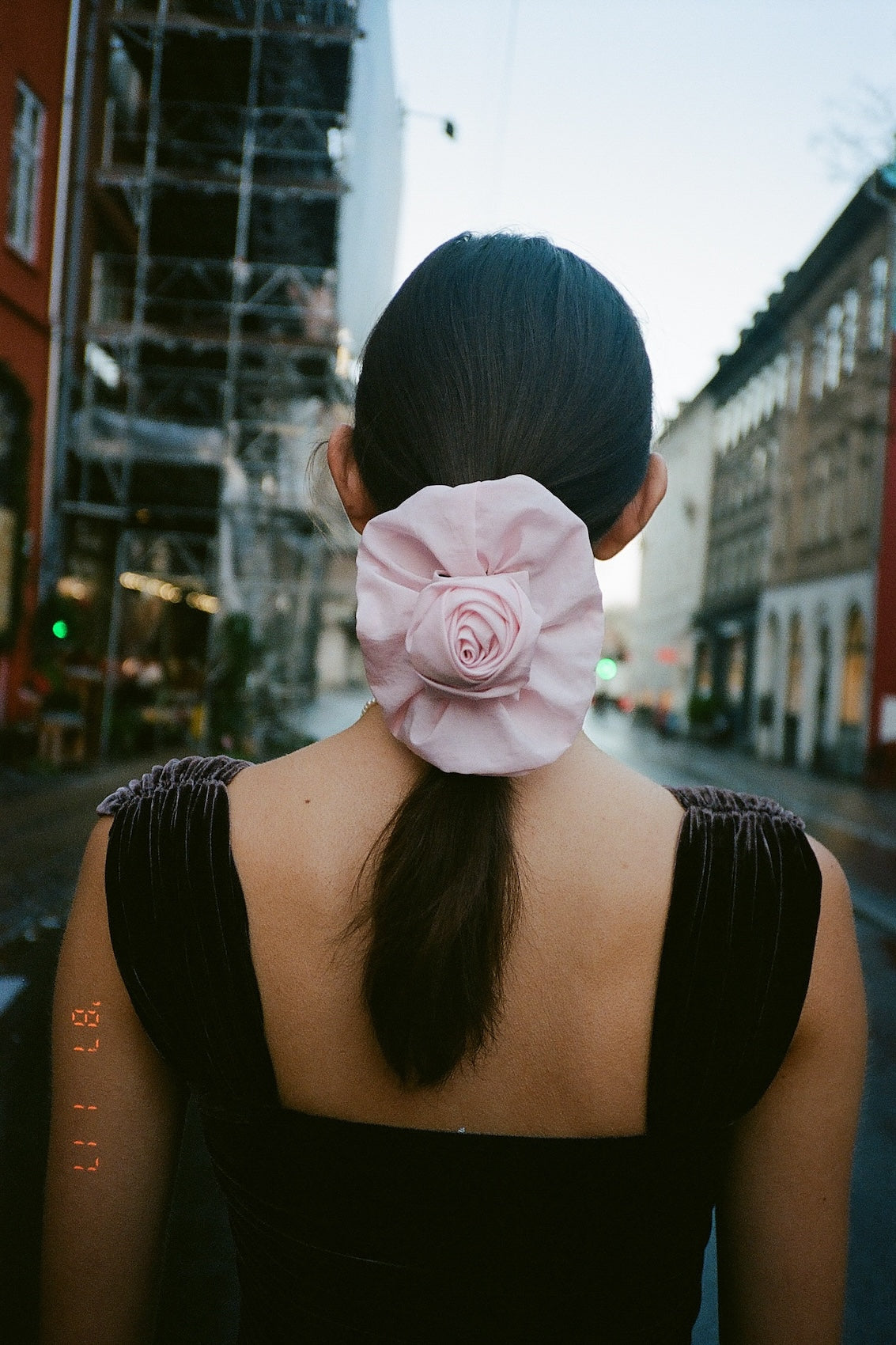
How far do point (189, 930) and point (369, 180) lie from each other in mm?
7099

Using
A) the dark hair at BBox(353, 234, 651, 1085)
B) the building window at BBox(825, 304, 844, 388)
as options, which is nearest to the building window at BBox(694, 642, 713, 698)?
the building window at BBox(825, 304, 844, 388)

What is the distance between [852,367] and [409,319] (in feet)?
Answer: 31.1

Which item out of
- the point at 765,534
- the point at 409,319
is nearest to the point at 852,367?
the point at 409,319

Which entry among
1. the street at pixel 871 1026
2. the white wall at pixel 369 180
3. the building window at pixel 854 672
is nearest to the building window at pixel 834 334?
the white wall at pixel 369 180

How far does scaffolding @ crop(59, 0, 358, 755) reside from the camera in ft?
21.9

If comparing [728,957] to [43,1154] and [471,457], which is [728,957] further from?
[43,1154]

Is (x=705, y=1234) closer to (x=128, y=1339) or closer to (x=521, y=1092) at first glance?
(x=521, y=1092)

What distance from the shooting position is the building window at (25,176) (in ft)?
5.99

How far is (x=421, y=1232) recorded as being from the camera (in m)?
0.94

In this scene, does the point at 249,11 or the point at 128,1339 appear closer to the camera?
the point at 128,1339

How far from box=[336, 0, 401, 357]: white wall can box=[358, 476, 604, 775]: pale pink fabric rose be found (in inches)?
12.4

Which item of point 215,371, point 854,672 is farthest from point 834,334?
point 854,672

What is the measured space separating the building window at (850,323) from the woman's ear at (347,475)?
27.4 feet

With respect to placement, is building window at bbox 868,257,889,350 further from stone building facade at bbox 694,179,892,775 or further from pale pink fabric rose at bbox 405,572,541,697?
pale pink fabric rose at bbox 405,572,541,697
